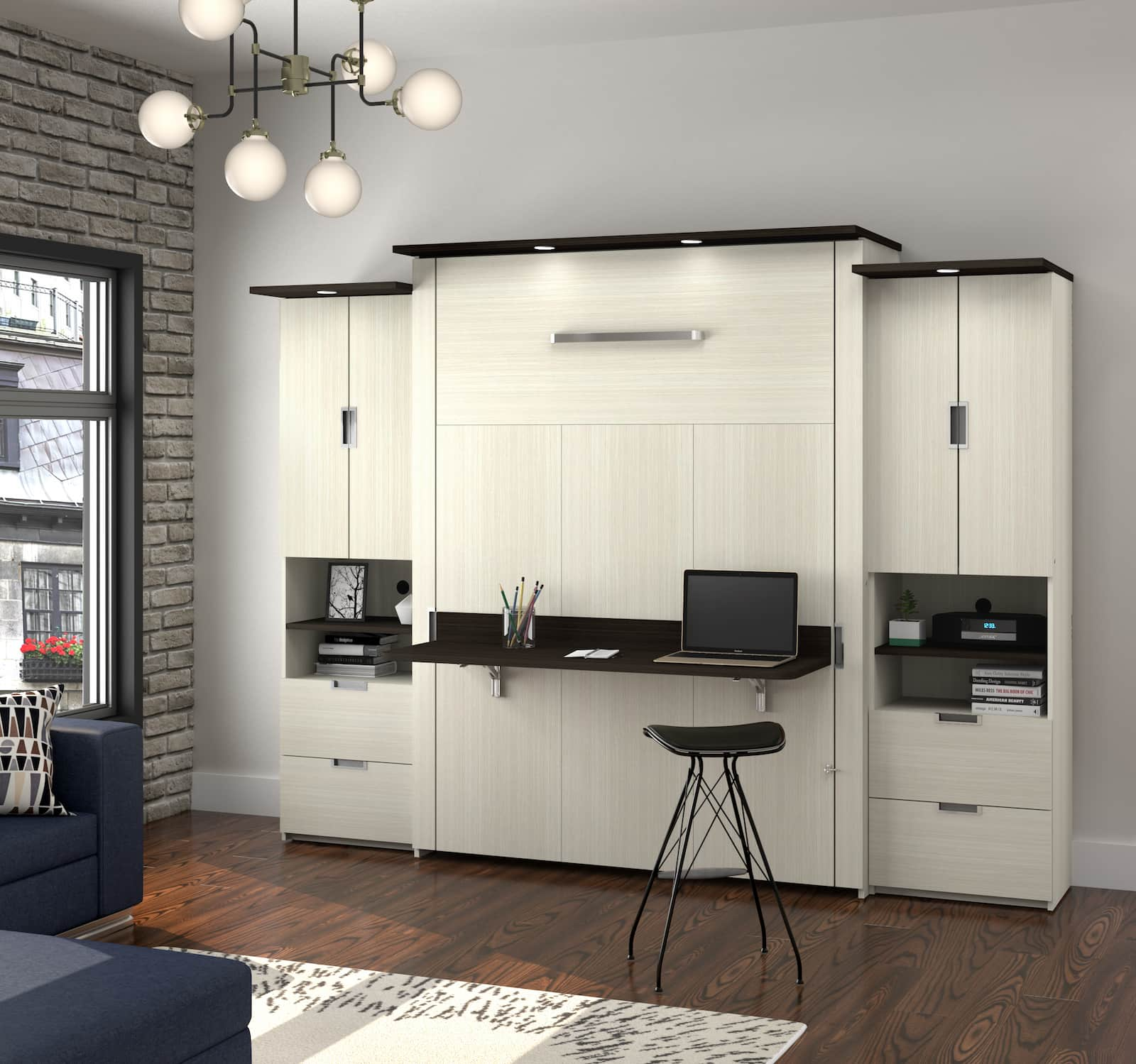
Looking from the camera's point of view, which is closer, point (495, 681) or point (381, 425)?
point (495, 681)

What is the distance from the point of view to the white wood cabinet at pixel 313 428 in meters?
5.54

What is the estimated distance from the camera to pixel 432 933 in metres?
4.43

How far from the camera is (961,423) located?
4.72 meters

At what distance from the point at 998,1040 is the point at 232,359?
4.23 metres

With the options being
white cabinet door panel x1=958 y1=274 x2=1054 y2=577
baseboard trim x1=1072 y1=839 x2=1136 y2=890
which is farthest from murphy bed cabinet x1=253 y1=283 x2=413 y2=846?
baseboard trim x1=1072 y1=839 x2=1136 y2=890

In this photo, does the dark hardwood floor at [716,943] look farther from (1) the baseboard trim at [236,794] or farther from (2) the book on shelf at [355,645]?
(2) the book on shelf at [355,645]

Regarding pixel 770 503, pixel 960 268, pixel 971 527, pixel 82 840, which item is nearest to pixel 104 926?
pixel 82 840

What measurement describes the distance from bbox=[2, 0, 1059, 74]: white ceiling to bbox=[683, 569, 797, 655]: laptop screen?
6.75 feet

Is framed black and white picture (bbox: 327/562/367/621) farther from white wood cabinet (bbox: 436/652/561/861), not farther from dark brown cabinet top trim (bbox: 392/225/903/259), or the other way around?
dark brown cabinet top trim (bbox: 392/225/903/259)

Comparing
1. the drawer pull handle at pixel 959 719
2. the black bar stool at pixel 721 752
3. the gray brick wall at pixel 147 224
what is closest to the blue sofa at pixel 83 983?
the black bar stool at pixel 721 752

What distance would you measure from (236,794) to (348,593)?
3.79ft

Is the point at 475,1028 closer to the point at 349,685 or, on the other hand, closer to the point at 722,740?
the point at 722,740

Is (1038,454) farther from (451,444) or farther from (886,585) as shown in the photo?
(451,444)

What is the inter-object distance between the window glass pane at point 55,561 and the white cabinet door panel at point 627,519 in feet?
6.83
